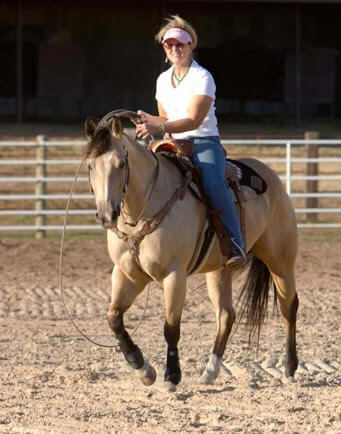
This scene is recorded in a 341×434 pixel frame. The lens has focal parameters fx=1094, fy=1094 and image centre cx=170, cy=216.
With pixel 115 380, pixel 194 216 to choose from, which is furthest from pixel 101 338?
pixel 194 216

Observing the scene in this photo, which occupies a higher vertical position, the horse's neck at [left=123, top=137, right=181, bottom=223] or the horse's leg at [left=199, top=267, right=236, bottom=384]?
the horse's neck at [left=123, top=137, right=181, bottom=223]

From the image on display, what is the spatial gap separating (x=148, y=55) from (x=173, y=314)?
17.2 meters

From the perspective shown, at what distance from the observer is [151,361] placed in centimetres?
755

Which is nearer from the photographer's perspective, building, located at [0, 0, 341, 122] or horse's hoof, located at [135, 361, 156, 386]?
horse's hoof, located at [135, 361, 156, 386]

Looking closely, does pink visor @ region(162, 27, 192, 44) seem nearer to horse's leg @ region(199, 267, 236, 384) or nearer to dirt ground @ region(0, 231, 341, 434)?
horse's leg @ region(199, 267, 236, 384)

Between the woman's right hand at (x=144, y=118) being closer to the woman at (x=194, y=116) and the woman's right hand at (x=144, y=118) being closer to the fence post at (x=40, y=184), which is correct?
the woman at (x=194, y=116)

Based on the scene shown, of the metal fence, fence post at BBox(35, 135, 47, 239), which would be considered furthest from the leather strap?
fence post at BBox(35, 135, 47, 239)

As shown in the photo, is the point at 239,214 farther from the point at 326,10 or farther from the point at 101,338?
the point at 326,10

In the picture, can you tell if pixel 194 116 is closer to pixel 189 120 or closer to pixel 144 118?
pixel 189 120

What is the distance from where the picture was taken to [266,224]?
7.44 metres

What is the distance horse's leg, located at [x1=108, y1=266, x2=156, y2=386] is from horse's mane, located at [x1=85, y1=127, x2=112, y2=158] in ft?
3.06

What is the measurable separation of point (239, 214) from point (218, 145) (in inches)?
19.6

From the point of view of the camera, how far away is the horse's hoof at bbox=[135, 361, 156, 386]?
6551 millimetres

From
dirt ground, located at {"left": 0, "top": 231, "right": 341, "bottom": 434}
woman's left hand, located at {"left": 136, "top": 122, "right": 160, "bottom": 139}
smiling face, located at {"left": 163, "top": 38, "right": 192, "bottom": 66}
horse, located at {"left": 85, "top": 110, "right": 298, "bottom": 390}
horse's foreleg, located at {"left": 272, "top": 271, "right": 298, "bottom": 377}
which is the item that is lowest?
dirt ground, located at {"left": 0, "top": 231, "right": 341, "bottom": 434}
